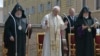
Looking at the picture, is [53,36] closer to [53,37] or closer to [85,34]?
[53,37]

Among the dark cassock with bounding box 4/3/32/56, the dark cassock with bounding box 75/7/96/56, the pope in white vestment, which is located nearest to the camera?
the dark cassock with bounding box 4/3/32/56

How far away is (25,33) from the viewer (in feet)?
40.9

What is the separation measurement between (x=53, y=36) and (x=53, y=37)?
3 cm

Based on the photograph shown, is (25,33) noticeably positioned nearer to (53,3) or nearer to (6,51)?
(6,51)

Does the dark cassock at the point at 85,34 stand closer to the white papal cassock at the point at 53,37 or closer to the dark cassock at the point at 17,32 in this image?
the white papal cassock at the point at 53,37

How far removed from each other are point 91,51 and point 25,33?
2064 millimetres

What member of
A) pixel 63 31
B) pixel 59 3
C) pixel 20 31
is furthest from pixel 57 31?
pixel 59 3

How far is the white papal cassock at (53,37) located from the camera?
12.4 meters

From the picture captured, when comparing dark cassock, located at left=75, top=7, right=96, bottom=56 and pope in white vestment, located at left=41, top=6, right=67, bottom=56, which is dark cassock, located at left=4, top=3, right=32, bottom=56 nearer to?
pope in white vestment, located at left=41, top=6, right=67, bottom=56

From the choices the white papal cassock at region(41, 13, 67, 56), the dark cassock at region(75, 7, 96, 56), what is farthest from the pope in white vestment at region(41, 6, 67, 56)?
the dark cassock at region(75, 7, 96, 56)

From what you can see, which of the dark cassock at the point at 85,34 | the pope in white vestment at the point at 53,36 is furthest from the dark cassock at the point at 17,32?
the dark cassock at the point at 85,34

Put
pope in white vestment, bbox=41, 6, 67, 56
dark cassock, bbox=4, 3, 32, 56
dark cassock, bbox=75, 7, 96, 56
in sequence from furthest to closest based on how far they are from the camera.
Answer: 1. dark cassock, bbox=75, 7, 96, 56
2. pope in white vestment, bbox=41, 6, 67, 56
3. dark cassock, bbox=4, 3, 32, 56

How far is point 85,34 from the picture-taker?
41.7 feet

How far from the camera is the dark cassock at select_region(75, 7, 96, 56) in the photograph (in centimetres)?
1257
